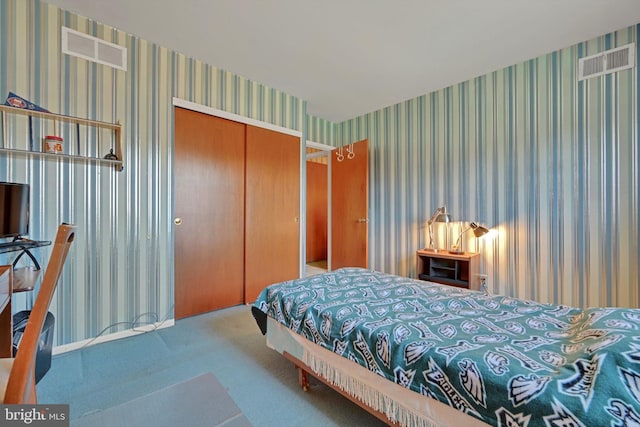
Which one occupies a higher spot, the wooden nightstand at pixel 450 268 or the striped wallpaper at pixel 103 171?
the striped wallpaper at pixel 103 171

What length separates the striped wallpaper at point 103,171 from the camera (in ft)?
6.65

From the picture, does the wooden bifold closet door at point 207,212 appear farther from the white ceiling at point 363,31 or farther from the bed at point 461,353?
the bed at point 461,353

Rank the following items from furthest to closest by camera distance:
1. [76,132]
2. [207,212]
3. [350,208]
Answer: [350,208] < [207,212] < [76,132]

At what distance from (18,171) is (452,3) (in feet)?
11.2

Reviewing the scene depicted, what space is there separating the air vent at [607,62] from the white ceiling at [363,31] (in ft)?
0.60

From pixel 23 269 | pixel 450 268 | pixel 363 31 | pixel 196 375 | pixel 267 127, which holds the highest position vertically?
pixel 363 31

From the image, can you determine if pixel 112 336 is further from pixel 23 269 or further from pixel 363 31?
pixel 363 31

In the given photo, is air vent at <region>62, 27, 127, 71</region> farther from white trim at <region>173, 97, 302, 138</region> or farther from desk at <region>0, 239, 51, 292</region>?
desk at <region>0, 239, 51, 292</region>

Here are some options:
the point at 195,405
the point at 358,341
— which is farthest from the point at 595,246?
the point at 195,405

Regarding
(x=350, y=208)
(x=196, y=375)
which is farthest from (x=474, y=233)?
(x=196, y=375)

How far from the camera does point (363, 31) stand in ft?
7.80

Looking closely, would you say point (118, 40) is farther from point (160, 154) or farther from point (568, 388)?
point (568, 388)

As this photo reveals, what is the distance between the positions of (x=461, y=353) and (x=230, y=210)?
8.90ft

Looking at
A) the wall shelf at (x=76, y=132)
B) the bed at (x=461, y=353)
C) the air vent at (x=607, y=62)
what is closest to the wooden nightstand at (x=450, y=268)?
the bed at (x=461, y=353)
